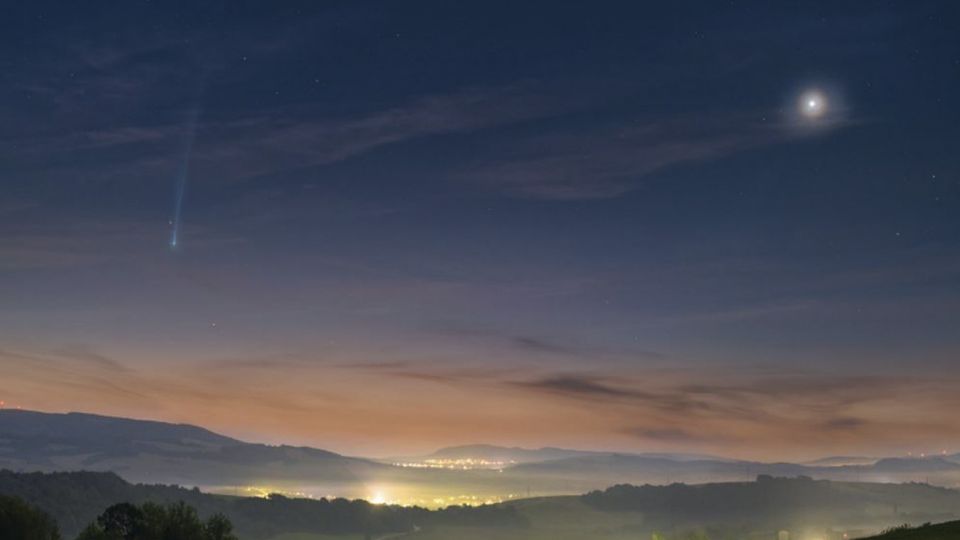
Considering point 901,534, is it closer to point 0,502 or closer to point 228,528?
point 228,528

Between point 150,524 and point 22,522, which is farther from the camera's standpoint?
point 22,522

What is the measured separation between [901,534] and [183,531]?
7468 centimetres

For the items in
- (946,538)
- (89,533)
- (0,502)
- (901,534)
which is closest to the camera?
(946,538)

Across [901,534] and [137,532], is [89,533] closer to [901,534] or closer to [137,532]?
[137,532]

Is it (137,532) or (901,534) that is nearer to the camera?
(901,534)

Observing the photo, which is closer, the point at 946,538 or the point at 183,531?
the point at 946,538

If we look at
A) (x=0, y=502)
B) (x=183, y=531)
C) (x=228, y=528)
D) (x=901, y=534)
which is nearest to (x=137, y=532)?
(x=183, y=531)

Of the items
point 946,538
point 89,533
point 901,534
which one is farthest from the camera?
point 89,533

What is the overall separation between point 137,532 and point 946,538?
80.6 meters

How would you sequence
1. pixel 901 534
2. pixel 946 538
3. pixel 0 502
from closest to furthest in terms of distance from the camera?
1. pixel 946 538
2. pixel 901 534
3. pixel 0 502

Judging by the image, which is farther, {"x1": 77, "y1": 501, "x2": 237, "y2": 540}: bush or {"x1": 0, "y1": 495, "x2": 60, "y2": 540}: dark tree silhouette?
{"x1": 0, "y1": 495, "x2": 60, "y2": 540}: dark tree silhouette

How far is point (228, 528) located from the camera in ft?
348

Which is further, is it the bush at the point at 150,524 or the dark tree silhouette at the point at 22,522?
the dark tree silhouette at the point at 22,522

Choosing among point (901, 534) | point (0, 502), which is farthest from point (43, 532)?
point (901, 534)
